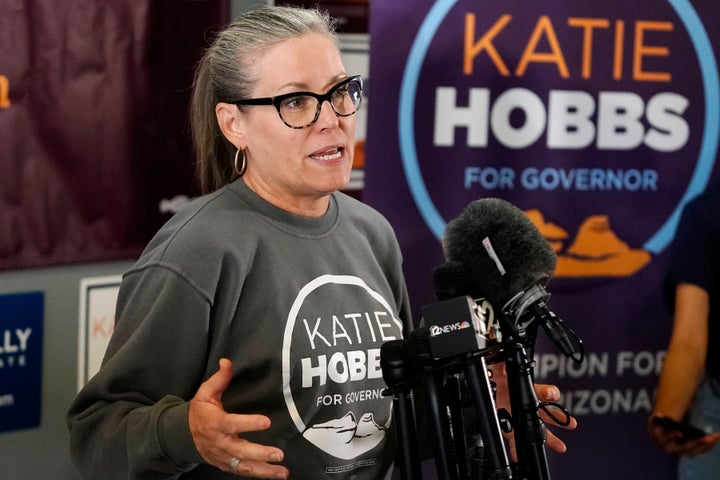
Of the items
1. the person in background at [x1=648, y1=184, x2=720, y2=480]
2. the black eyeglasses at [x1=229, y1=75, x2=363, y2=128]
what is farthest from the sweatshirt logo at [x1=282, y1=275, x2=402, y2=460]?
the person in background at [x1=648, y1=184, x2=720, y2=480]

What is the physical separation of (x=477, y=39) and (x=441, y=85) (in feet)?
0.54

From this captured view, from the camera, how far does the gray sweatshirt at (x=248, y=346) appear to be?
1638 mm

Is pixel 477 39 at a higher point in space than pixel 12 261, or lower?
higher

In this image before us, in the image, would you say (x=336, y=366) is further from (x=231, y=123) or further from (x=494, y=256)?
(x=231, y=123)

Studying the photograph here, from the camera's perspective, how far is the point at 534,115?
3135 millimetres

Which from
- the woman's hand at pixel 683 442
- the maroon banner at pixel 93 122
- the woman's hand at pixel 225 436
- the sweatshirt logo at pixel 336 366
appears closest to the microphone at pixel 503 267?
the sweatshirt logo at pixel 336 366

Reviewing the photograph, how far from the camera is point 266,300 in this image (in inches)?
67.4

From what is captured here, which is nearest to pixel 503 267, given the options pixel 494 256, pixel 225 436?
pixel 494 256

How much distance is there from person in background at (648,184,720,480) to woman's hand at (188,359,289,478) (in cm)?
187

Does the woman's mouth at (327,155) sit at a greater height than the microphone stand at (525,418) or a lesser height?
greater

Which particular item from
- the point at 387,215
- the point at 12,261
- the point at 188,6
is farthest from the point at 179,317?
the point at 387,215

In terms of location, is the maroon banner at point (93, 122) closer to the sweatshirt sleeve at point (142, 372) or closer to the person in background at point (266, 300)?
the person in background at point (266, 300)

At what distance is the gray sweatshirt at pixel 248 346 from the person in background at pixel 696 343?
1.51 m

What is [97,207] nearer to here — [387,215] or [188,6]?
[188,6]
